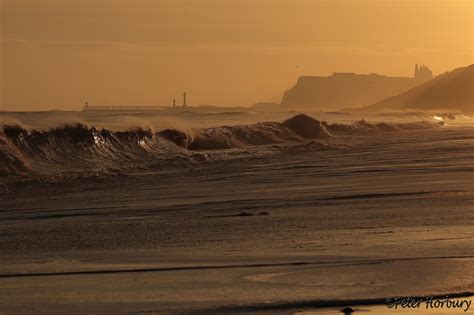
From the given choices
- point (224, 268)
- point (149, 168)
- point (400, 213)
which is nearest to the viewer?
point (224, 268)

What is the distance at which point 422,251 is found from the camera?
920cm

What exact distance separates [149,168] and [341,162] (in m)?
4.74

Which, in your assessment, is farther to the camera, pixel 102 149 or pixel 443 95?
pixel 443 95

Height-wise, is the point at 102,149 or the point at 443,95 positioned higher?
the point at 443,95

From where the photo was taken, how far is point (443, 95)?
167 meters

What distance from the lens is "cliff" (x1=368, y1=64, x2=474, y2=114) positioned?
513 ft

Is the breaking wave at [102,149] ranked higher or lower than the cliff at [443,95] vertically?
lower

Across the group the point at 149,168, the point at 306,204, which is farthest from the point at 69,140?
the point at 306,204

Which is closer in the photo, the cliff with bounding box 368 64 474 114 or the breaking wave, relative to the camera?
the breaking wave

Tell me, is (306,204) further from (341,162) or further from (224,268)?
(341,162)

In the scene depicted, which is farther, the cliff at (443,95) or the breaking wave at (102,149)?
the cliff at (443,95)

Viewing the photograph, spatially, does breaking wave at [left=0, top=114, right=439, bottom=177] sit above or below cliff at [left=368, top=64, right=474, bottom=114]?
Answer: below

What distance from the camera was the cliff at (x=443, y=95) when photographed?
513 feet

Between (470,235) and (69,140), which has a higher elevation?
(69,140)
